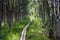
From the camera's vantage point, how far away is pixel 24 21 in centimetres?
247

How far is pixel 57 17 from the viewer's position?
254cm

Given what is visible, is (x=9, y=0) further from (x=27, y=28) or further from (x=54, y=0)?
(x=54, y=0)

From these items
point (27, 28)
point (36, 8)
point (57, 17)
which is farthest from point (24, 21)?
point (57, 17)

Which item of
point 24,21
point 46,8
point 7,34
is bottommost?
point 7,34

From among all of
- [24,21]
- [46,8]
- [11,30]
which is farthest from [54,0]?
[11,30]

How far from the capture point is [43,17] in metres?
2.54

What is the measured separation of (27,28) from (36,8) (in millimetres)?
327

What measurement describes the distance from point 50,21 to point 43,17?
0.12m

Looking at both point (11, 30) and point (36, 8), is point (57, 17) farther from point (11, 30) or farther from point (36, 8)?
point (11, 30)

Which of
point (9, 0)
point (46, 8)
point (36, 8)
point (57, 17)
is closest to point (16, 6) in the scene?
point (9, 0)

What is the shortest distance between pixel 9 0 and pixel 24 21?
1.28 feet

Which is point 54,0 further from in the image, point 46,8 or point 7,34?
point 7,34

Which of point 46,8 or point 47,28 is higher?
point 46,8

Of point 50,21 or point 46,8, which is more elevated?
point 46,8
